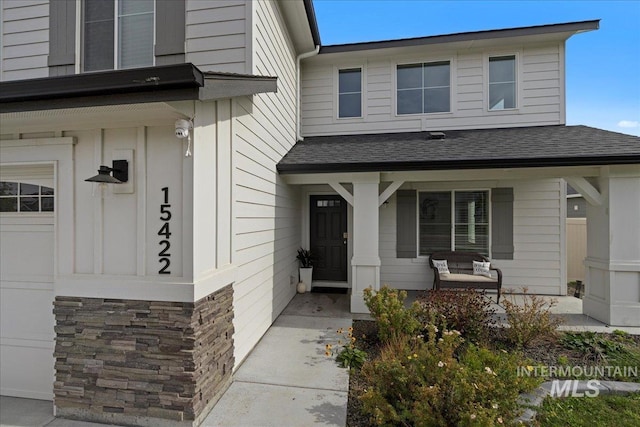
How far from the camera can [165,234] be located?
260 cm

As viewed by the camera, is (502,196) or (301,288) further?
(301,288)

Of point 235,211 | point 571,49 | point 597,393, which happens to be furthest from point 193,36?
point 571,49

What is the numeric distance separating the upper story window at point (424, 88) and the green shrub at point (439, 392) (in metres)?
5.74

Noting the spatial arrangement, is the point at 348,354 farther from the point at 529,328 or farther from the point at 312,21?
the point at 312,21

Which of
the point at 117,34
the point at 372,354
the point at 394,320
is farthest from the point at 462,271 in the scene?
the point at 117,34

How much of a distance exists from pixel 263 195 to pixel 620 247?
5636 millimetres

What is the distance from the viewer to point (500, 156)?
5.04 metres

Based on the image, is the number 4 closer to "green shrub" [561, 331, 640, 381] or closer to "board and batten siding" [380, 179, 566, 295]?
"green shrub" [561, 331, 640, 381]

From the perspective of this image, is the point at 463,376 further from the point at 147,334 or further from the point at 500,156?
the point at 500,156

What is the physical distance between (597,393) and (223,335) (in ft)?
12.6

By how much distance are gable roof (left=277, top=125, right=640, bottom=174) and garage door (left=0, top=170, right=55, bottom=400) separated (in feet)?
10.9

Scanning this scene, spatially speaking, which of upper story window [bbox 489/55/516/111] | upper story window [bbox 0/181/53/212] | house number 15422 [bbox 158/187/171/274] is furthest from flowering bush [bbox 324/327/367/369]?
upper story window [bbox 489/55/516/111]

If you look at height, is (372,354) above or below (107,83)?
Result: below

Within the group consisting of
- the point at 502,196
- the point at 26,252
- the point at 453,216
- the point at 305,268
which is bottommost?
Result: the point at 305,268
